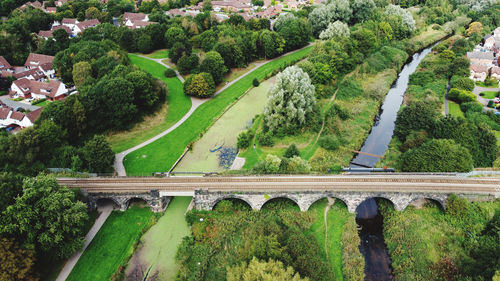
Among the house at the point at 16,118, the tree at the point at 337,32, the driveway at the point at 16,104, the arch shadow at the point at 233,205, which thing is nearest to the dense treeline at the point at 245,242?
the arch shadow at the point at 233,205

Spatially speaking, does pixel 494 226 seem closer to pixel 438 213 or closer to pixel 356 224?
pixel 438 213

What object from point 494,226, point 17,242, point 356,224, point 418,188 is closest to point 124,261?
point 17,242

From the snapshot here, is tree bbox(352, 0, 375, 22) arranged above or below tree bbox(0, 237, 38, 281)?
above

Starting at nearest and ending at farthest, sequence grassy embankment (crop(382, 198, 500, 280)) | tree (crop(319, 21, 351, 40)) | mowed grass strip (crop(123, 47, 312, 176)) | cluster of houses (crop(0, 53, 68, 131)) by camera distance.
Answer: grassy embankment (crop(382, 198, 500, 280)) < mowed grass strip (crop(123, 47, 312, 176)) < cluster of houses (crop(0, 53, 68, 131)) < tree (crop(319, 21, 351, 40))

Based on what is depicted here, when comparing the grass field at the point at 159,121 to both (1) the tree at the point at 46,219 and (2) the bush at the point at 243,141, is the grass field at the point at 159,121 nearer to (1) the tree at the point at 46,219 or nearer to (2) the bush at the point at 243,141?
(2) the bush at the point at 243,141

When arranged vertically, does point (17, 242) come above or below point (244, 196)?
above

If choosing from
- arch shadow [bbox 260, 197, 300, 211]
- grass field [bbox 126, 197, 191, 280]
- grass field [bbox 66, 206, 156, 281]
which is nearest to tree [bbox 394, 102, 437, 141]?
arch shadow [bbox 260, 197, 300, 211]

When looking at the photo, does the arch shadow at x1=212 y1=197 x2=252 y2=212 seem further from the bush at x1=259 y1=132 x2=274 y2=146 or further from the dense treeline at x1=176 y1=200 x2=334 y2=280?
the bush at x1=259 y1=132 x2=274 y2=146

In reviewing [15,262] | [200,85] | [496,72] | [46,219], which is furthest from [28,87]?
[496,72]
